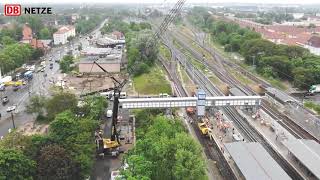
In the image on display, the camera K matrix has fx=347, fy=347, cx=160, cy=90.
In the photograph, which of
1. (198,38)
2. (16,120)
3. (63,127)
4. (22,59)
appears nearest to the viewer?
(63,127)

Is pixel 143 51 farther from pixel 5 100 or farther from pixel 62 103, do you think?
pixel 62 103

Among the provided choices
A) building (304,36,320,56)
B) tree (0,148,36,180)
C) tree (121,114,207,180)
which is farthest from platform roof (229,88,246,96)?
building (304,36,320,56)

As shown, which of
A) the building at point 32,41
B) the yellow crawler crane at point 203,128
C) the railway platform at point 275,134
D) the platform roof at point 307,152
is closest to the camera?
the platform roof at point 307,152

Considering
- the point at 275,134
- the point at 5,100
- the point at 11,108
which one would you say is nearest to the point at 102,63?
the point at 5,100

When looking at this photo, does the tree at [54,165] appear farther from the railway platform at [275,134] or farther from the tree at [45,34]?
the tree at [45,34]

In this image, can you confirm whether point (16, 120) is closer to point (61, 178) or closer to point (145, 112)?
point (145, 112)

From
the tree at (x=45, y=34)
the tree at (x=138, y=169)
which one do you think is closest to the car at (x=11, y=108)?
the tree at (x=138, y=169)

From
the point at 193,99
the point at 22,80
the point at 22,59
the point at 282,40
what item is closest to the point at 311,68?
the point at 193,99
